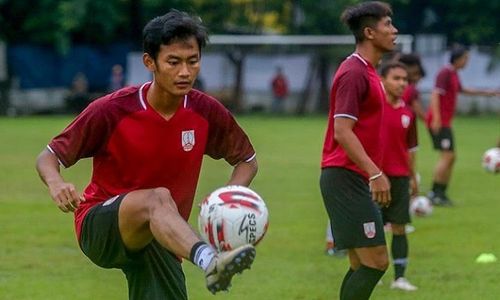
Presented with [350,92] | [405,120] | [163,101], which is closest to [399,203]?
[405,120]

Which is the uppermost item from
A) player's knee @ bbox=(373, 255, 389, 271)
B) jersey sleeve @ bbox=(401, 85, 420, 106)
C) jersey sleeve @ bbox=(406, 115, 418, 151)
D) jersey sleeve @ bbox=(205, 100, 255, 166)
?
jersey sleeve @ bbox=(205, 100, 255, 166)

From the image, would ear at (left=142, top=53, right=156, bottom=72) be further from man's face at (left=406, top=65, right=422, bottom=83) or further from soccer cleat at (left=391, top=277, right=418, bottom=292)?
Answer: man's face at (left=406, top=65, right=422, bottom=83)

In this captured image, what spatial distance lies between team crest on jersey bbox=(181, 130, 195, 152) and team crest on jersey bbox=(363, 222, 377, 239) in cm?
180

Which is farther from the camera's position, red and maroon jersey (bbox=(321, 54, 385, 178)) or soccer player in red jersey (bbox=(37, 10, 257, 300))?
red and maroon jersey (bbox=(321, 54, 385, 178))

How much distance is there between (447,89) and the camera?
17.2 m

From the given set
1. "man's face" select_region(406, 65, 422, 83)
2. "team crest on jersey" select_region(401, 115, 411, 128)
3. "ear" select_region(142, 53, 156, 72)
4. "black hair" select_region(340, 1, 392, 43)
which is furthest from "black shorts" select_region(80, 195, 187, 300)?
"man's face" select_region(406, 65, 422, 83)

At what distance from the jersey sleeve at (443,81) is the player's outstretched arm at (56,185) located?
1093cm

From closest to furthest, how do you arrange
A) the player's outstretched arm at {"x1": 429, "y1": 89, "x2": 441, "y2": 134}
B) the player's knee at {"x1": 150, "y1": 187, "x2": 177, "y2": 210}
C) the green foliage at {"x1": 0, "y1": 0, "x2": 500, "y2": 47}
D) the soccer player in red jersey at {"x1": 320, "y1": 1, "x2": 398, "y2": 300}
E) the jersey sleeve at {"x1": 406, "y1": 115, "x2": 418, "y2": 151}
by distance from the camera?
the player's knee at {"x1": 150, "y1": 187, "x2": 177, "y2": 210} → the soccer player in red jersey at {"x1": 320, "y1": 1, "x2": 398, "y2": 300} → the jersey sleeve at {"x1": 406, "y1": 115, "x2": 418, "y2": 151} → the player's outstretched arm at {"x1": 429, "y1": 89, "x2": 441, "y2": 134} → the green foliage at {"x1": 0, "y1": 0, "x2": 500, "y2": 47}

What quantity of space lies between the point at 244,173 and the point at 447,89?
10608 mm

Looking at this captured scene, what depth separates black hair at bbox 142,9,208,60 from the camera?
647cm

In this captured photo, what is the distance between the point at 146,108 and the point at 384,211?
444cm

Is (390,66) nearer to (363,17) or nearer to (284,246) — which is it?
(363,17)

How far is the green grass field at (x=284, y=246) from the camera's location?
10336 mm

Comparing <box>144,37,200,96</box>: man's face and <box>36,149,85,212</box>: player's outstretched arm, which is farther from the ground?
<box>144,37,200,96</box>: man's face
